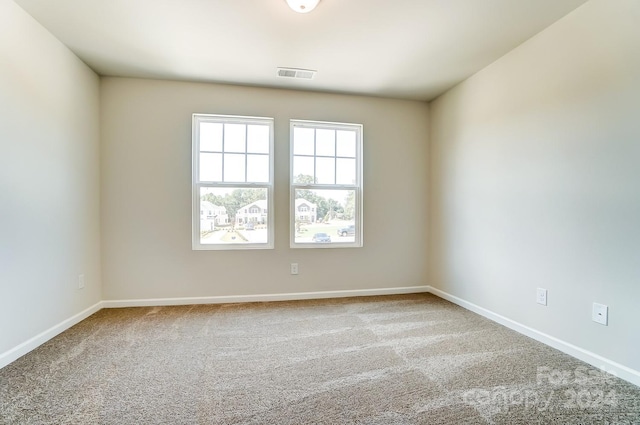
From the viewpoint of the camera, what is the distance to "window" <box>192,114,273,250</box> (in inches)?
131

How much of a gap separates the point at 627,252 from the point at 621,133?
749 mm

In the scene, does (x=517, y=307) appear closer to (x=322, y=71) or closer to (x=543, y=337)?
(x=543, y=337)

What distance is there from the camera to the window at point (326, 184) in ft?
11.6

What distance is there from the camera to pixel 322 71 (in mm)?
3033

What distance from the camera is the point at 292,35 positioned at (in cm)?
243

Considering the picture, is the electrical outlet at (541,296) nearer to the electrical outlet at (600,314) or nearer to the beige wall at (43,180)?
the electrical outlet at (600,314)

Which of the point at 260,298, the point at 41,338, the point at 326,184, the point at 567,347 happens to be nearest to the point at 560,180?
the point at 567,347

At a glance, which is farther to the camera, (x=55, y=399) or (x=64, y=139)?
(x=64, y=139)

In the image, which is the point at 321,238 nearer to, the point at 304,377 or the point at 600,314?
the point at 304,377

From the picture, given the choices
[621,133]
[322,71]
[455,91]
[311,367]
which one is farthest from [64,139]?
[621,133]

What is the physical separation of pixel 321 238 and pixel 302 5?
235 cm

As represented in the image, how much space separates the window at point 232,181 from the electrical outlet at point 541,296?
2.59m

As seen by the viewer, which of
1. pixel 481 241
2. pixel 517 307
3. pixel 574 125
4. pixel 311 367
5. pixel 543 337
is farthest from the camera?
pixel 481 241

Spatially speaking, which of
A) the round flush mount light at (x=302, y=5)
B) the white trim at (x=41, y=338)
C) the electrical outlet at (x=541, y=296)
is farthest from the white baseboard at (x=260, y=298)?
the round flush mount light at (x=302, y=5)
